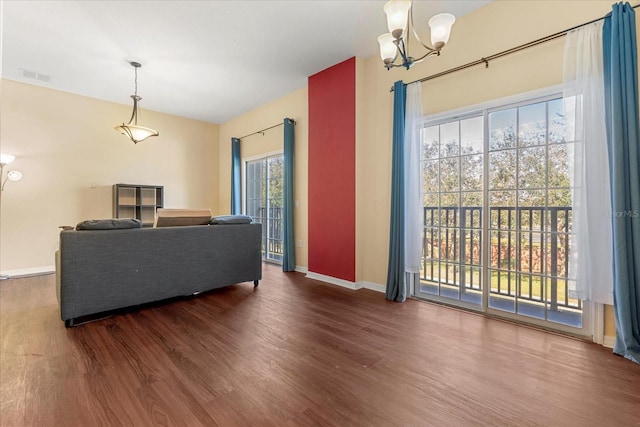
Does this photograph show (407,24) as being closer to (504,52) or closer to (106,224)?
(504,52)

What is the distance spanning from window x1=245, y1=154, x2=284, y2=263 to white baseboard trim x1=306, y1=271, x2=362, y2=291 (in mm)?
1302

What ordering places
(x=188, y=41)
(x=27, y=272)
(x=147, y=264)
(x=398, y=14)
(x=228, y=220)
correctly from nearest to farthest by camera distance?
1. (x=398, y=14)
2. (x=147, y=264)
3. (x=188, y=41)
4. (x=228, y=220)
5. (x=27, y=272)

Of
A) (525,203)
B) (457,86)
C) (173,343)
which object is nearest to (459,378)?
(525,203)

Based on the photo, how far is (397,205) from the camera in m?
3.62

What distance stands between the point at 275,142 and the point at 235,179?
1.34 metres

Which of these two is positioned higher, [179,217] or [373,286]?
[179,217]

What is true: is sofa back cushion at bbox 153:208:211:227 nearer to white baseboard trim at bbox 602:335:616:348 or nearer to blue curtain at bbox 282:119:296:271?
blue curtain at bbox 282:119:296:271

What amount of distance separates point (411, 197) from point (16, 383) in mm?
3593

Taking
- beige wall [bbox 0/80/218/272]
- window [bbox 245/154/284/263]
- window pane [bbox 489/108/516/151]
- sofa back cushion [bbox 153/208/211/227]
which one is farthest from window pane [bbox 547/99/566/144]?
beige wall [bbox 0/80/218/272]

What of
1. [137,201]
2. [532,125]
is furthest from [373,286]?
[137,201]

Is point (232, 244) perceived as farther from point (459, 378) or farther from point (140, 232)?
point (459, 378)

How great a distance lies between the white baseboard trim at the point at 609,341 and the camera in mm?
2404

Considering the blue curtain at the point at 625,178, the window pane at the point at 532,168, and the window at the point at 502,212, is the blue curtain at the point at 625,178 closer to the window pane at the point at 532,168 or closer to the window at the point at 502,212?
the window at the point at 502,212

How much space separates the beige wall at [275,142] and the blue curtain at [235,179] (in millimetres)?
135
